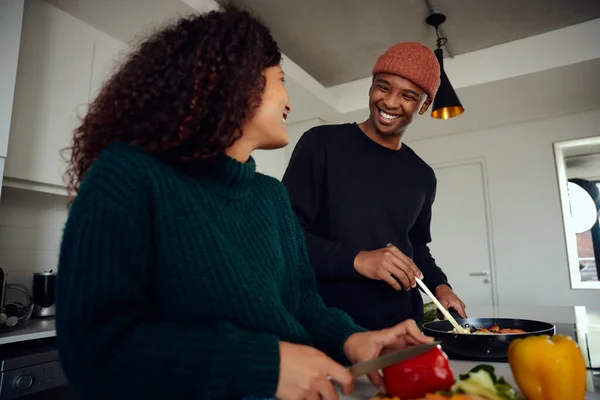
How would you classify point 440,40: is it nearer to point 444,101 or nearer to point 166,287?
point 444,101

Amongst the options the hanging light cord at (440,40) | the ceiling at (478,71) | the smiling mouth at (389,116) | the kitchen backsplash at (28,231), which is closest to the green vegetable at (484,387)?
the smiling mouth at (389,116)

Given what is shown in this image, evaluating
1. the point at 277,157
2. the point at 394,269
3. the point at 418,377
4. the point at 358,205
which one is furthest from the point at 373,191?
the point at 277,157

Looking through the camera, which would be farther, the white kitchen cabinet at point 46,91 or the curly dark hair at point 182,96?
the white kitchen cabinet at point 46,91

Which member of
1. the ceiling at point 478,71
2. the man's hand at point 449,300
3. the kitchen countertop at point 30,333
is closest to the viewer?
the man's hand at point 449,300

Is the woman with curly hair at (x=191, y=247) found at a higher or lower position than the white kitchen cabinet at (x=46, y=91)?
lower

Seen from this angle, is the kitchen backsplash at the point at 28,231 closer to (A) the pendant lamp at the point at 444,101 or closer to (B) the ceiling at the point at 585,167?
(A) the pendant lamp at the point at 444,101

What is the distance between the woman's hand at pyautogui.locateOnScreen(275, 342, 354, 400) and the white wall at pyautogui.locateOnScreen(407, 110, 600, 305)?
3.82m

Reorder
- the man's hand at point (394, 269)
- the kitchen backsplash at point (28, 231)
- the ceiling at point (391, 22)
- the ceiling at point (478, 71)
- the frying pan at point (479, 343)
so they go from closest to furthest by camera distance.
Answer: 1. the frying pan at point (479, 343)
2. the man's hand at point (394, 269)
3. the kitchen backsplash at point (28, 231)
4. the ceiling at point (478, 71)
5. the ceiling at point (391, 22)

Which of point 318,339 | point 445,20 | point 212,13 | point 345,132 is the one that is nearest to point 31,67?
point 345,132

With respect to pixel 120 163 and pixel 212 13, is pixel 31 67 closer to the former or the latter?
pixel 212 13

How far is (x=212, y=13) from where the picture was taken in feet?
2.31

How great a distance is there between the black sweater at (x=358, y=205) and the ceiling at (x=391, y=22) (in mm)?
1634

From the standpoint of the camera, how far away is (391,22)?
9.23 feet

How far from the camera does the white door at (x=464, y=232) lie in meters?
3.96
